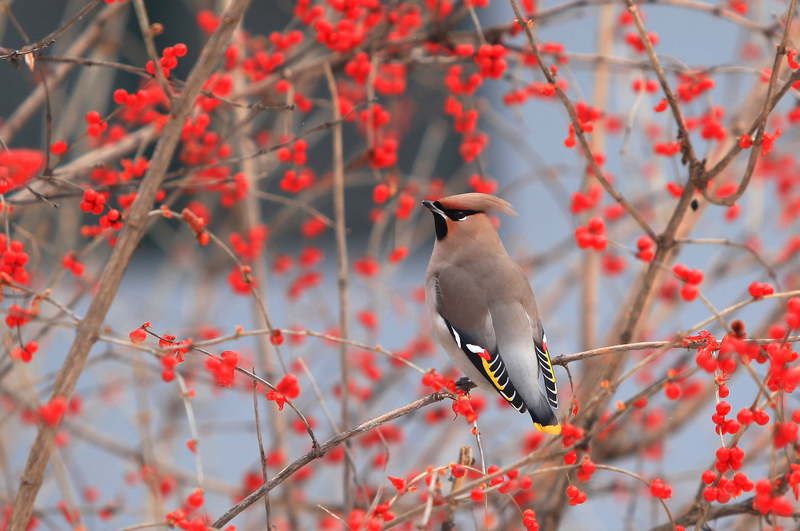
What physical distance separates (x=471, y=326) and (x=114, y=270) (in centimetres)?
127

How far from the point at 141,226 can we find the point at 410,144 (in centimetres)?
491

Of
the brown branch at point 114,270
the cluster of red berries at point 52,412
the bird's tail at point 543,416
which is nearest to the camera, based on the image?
the cluster of red berries at point 52,412

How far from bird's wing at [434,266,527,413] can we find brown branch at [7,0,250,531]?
1.15 metres

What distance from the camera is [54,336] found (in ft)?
15.4

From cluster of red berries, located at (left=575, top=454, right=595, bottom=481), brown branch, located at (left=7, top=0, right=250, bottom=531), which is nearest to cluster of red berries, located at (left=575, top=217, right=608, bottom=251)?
cluster of red berries, located at (left=575, top=454, right=595, bottom=481)

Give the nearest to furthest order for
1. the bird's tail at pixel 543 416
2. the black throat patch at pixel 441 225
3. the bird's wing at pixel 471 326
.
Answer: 1. the bird's tail at pixel 543 416
2. the bird's wing at pixel 471 326
3. the black throat patch at pixel 441 225

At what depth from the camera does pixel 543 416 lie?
6.87 feet

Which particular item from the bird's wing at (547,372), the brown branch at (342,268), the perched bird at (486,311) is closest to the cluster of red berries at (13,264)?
the brown branch at (342,268)

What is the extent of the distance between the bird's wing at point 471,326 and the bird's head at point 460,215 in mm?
142

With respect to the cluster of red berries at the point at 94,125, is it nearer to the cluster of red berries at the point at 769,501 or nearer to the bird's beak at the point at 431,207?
the bird's beak at the point at 431,207

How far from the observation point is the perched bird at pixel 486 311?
220 centimetres

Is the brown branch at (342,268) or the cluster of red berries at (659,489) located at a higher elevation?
the brown branch at (342,268)

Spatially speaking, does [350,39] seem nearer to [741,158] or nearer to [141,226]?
[141,226]

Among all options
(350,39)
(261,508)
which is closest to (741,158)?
(350,39)
